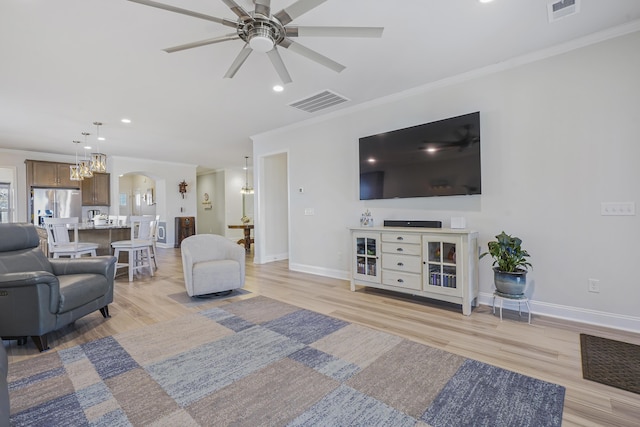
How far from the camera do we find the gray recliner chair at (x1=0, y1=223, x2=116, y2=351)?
2266mm

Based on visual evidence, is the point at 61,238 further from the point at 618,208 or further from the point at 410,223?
the point at 618,208

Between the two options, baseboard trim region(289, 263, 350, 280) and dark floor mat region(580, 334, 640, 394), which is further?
baseboard trim region(289, 263, 350, 280)

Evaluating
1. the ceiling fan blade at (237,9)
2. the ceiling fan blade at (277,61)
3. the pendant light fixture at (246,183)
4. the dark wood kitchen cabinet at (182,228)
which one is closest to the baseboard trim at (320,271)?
the ceiling fan blade at (277,61)

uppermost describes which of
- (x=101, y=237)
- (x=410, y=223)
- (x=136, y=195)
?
(x=136, y=195)

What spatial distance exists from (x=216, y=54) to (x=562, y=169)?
354 cm

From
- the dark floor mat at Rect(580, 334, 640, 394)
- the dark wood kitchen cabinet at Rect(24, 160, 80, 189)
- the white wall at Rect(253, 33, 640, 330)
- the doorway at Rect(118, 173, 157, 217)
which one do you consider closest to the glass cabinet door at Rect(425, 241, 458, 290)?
the white wall at Rect(253, 33, 640, 330)

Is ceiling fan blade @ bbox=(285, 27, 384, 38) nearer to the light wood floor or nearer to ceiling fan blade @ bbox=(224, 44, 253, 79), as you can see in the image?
ceiling fan blade @ bbox=(224, 44, 253, 79)

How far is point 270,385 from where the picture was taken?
1.85 metres

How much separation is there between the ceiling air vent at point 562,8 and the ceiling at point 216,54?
0.06 metres

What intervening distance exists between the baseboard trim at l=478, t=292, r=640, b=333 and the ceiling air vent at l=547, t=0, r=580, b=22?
2.57m

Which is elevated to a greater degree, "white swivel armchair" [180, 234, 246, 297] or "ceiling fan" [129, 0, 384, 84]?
"ceiling fan" [129, 0, 384, 84]

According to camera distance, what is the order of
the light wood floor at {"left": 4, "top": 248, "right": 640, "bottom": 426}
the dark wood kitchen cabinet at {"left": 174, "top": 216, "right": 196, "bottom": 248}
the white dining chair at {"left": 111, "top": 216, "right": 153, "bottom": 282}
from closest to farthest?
the light wood floor at {"left": 4, "top": 248, "right": 640, "bottom": 426} < the white dining chair at {"left": 111, "top": 216, "right": 153, "bottom": 282} < the dark wood kitchen cabinet at {"left": 174, "top": 216, "right": 196, "bottom": 248}

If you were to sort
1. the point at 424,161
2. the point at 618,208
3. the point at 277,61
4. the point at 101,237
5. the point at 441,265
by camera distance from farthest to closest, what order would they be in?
1. the point at 101,237
2. the point at 424,161
3. the point at 441,265
4. the point at 618,208
5. the point at 277,61

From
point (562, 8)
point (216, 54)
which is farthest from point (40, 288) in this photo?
point (562, 8)
